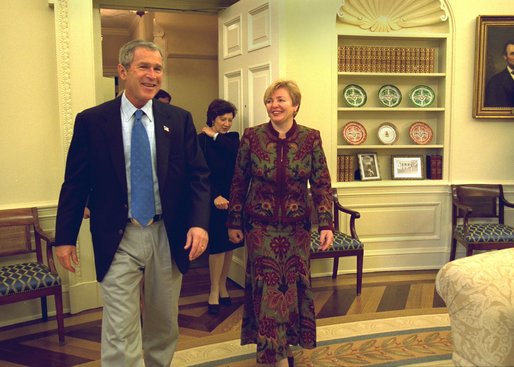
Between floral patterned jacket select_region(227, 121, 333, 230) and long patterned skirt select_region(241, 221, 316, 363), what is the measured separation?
0.25 ft

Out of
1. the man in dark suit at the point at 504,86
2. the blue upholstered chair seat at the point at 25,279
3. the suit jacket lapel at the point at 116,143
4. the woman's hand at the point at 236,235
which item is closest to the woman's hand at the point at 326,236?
the woman's hand at the point at 236,235

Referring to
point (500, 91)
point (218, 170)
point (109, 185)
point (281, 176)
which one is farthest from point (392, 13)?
point (109, 185)

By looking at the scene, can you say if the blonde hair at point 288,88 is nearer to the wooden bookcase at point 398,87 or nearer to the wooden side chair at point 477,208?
the wooden bookcase at point 398,87

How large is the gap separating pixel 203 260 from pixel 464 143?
261cm

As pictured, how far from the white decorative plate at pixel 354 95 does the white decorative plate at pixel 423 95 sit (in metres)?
0.44

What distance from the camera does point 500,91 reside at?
195 inches

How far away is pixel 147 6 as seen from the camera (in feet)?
14.9

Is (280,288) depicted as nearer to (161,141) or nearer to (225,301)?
(161,141)

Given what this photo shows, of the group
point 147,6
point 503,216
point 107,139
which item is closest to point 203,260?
point 147,6

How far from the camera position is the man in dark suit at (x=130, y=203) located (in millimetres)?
2316

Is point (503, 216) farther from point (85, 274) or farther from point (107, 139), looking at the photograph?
point (107, 139)

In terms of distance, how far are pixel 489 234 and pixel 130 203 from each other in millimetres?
3185

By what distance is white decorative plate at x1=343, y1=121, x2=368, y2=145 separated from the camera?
5020mm

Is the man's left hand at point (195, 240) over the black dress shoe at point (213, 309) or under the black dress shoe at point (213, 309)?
over
